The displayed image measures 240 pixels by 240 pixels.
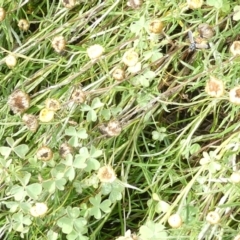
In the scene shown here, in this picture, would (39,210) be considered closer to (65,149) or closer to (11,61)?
(65,149)

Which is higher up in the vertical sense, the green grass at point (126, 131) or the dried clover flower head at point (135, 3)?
the dried clover flower head at point (135, 3)

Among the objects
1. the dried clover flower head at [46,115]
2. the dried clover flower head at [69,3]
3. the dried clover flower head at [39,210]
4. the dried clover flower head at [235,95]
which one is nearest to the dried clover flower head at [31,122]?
the dried clover flower head at [46,115]

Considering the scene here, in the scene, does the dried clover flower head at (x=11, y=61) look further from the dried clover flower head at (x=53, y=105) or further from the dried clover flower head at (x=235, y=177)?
the dried clover flower head at (x=235, y=177)

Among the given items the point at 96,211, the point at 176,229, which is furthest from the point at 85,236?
the point at 176,229

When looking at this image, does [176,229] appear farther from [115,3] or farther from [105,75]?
[115,3]

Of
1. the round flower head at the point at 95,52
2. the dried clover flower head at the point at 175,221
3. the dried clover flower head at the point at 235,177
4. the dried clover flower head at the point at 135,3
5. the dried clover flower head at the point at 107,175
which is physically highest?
the dried clover flower head at the point at 135,3

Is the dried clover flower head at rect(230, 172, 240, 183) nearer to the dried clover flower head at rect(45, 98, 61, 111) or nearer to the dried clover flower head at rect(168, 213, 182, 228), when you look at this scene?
the dried clover flower head at rect(168, 213, 182, 228)

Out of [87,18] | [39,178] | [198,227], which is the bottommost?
[198,227]
